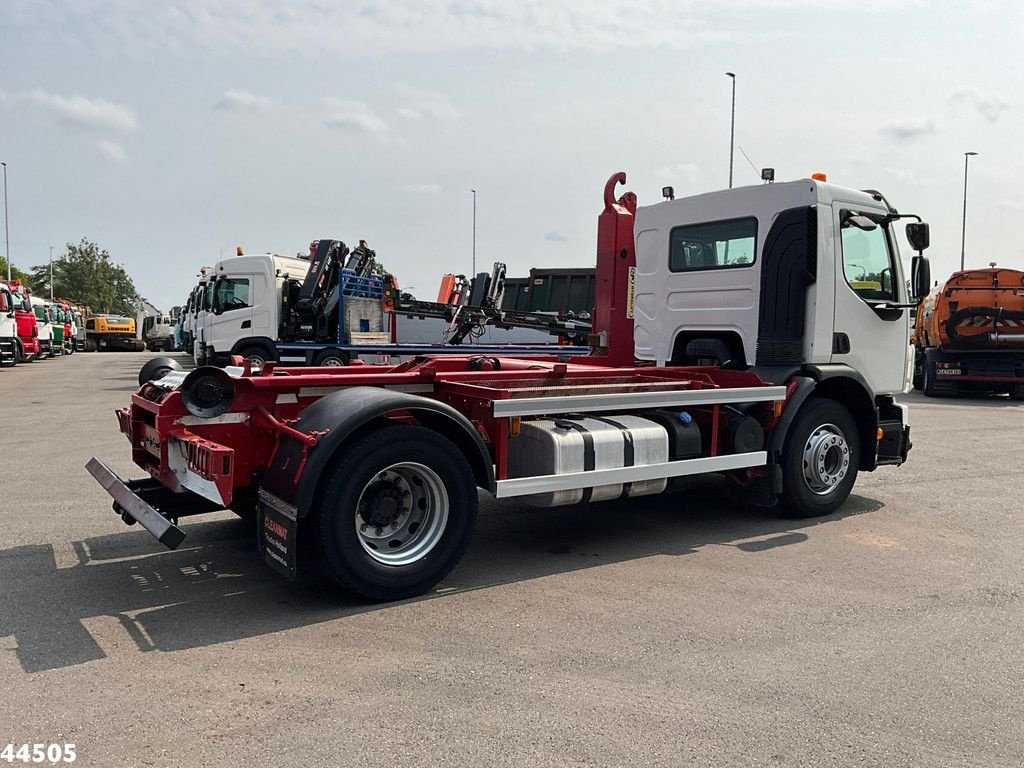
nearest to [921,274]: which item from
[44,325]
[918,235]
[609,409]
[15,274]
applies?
[918,235]

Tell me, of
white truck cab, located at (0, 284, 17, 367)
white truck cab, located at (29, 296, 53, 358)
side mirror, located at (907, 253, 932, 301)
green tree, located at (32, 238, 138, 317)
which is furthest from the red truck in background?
green tree, located at (32, 238, 138, 317)

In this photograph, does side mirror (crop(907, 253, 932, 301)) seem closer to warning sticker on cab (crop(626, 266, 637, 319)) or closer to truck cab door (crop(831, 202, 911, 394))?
truck cab door (crop(831, 202, 911, 394))

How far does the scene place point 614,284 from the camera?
8.62 m

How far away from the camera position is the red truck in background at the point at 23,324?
28094mm

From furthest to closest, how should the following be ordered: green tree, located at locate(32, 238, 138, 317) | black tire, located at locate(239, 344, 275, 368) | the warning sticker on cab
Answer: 1. green tree, located at locate(32, 238, 138, 317)
2. black tire, located at locate(239, 344, 275, 368)
3. the warning sticker on cab

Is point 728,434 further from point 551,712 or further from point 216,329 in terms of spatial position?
point 216,329

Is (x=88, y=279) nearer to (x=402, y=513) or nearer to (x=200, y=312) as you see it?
(x=200, y=312)

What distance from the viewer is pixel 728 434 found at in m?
6.56

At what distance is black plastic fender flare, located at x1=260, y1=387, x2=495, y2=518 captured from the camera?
14.8 feet

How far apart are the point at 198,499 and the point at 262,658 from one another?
5.72 ft

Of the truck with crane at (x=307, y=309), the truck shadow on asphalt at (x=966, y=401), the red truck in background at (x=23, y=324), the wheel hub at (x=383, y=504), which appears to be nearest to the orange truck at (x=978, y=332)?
the truck shadow on asphalt at (x=966, y=401)

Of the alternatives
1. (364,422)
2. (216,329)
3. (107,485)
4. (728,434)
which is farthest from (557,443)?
(216,329)

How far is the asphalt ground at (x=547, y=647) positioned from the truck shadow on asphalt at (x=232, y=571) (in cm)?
2

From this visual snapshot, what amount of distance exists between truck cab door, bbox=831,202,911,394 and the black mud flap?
15.9 feet
